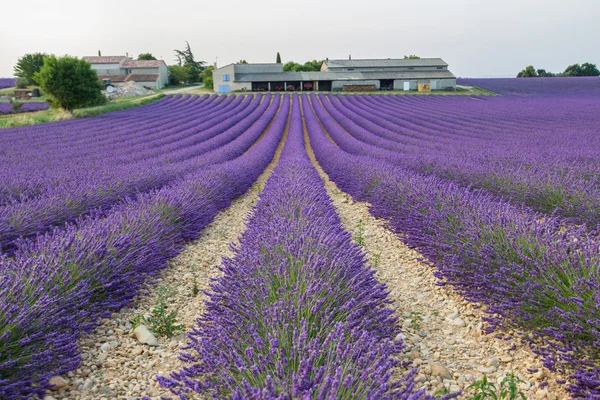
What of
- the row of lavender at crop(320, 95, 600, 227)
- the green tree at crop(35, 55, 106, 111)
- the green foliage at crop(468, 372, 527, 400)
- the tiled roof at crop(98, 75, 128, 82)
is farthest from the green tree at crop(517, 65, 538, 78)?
the green foliage at crop(468, 372, 527, 400)

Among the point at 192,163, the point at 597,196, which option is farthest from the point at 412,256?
the point at 192,163

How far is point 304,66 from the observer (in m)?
55.5

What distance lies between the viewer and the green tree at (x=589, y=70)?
5706 centimetres

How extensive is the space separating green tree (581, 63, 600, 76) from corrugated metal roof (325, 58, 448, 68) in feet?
88.4

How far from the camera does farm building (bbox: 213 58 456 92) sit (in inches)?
1661

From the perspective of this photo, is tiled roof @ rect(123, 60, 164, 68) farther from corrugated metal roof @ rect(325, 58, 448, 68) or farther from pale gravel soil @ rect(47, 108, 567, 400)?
pale gravel soil @ rect(47, 108, 567, 400)

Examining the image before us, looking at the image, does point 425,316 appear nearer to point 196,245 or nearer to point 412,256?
point 412,256

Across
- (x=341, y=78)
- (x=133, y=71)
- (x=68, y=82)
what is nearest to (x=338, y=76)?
(x=341, y=78)

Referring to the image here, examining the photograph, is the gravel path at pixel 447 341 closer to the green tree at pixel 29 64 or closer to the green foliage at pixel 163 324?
the green foliage at pixel 163 324

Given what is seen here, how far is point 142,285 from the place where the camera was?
3.48 metres

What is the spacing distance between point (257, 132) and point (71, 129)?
23.4ft

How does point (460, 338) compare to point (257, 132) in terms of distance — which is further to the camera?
point (257, 132)

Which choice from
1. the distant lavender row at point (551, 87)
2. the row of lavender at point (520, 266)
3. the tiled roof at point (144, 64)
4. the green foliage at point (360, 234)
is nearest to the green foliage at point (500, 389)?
the row of lavender at point (520, 266)

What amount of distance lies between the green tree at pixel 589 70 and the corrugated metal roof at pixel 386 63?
26.9 metres
